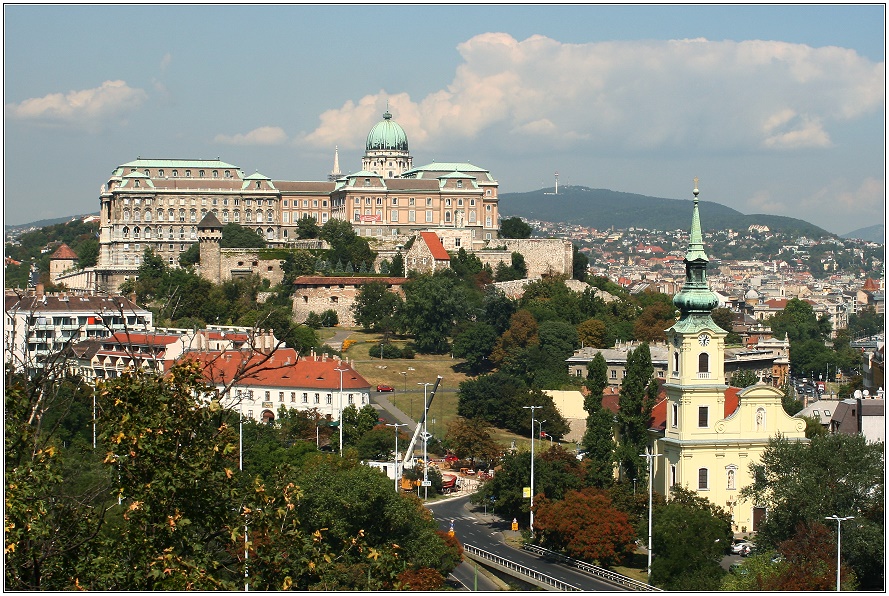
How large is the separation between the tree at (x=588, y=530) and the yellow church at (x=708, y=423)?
7.10m

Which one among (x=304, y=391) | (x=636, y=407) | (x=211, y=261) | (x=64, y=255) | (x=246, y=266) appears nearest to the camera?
(x=636, y=407)

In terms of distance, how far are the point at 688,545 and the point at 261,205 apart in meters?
94.3

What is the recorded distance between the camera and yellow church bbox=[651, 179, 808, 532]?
2434 inches

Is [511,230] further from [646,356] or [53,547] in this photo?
[53,547]

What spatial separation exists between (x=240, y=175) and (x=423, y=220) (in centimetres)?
1848

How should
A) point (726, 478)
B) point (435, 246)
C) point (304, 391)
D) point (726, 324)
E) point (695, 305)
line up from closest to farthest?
point (726, 478) → point (695, 305) → point (304, 391) → point (435, 246) → point (726, 324)

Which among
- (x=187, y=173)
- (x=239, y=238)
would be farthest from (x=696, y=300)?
(x=187, y=173)

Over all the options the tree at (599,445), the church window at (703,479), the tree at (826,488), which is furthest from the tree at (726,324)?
the tree at (826,488)

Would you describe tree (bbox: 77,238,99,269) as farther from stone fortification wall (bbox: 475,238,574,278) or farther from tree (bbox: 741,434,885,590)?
tree (bbox: 741,434,885,590)

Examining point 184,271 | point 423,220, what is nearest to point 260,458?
point 184,271

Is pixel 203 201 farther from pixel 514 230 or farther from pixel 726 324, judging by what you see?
pixel 726 324

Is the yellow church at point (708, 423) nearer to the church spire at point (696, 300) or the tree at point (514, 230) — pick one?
the church spire at point (696, 300)

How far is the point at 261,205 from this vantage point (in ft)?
458

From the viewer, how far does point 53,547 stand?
2473 centimetres
